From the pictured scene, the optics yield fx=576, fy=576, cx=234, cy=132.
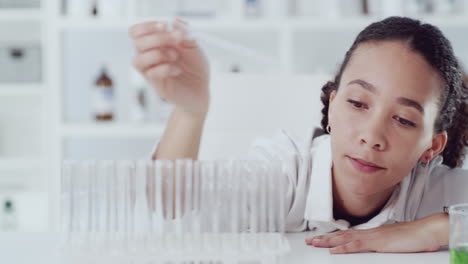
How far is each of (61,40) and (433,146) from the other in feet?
6.74

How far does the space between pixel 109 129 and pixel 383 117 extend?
1974 millimetres

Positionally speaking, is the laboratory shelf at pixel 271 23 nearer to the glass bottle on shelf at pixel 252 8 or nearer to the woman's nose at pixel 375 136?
the glass bottle on shelf at pixel 252 8

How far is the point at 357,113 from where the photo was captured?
2.86 feet

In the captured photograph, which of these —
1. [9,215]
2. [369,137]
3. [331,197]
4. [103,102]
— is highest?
[369,137]

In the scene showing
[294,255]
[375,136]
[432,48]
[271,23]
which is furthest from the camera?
[271,23]

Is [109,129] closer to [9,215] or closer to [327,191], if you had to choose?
[9,215]

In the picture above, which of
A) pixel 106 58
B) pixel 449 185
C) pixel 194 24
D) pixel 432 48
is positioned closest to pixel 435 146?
pixel 449 185

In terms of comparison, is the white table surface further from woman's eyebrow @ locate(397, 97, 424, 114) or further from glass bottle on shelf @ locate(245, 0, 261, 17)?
glass bottle on shelf @ locate(245, 0, 261, 17)

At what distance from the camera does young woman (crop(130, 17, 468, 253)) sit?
765mm

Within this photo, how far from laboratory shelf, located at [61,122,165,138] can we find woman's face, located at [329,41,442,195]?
5.85ft

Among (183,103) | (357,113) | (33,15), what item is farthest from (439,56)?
(33,15)

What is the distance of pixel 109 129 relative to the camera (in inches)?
104

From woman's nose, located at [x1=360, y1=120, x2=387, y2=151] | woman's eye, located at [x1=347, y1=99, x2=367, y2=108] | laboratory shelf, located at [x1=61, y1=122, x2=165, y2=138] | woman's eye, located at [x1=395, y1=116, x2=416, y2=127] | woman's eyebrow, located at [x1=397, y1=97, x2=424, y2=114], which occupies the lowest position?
laboratory shelf, located at [x1=61, y1=122, x2=165, y2=138]

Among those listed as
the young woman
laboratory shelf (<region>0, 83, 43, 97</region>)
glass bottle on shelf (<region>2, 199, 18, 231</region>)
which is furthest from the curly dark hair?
glass bottle on shelf (<region>2, 199, 18, 231</region>)
